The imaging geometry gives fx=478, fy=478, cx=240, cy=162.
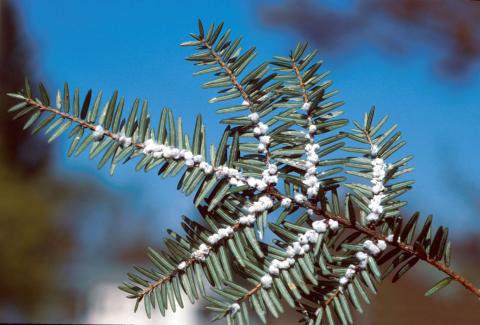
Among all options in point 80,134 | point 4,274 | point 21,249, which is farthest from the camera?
point 21,249

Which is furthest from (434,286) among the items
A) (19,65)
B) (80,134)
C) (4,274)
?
(19,65)

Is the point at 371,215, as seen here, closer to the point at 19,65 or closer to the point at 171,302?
the point at 171,302

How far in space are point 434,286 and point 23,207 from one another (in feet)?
10.1

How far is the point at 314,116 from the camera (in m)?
0.25

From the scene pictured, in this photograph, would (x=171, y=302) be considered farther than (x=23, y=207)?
No

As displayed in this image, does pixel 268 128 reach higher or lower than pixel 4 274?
lower

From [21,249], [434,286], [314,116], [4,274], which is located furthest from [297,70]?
[21,249]

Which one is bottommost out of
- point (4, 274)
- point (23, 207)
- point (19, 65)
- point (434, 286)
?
point (434, 286)

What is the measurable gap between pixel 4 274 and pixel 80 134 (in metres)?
2.66

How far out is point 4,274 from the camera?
2539 millimetres

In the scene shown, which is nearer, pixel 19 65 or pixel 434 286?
pixel 434 286

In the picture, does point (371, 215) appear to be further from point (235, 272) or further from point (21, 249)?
point (21, 249)

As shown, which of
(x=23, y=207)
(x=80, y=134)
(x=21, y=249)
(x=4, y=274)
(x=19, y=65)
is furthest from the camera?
(x=19, y=65)

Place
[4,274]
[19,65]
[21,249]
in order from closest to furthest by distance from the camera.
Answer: [4,274]
[21,249]
[19,65]
